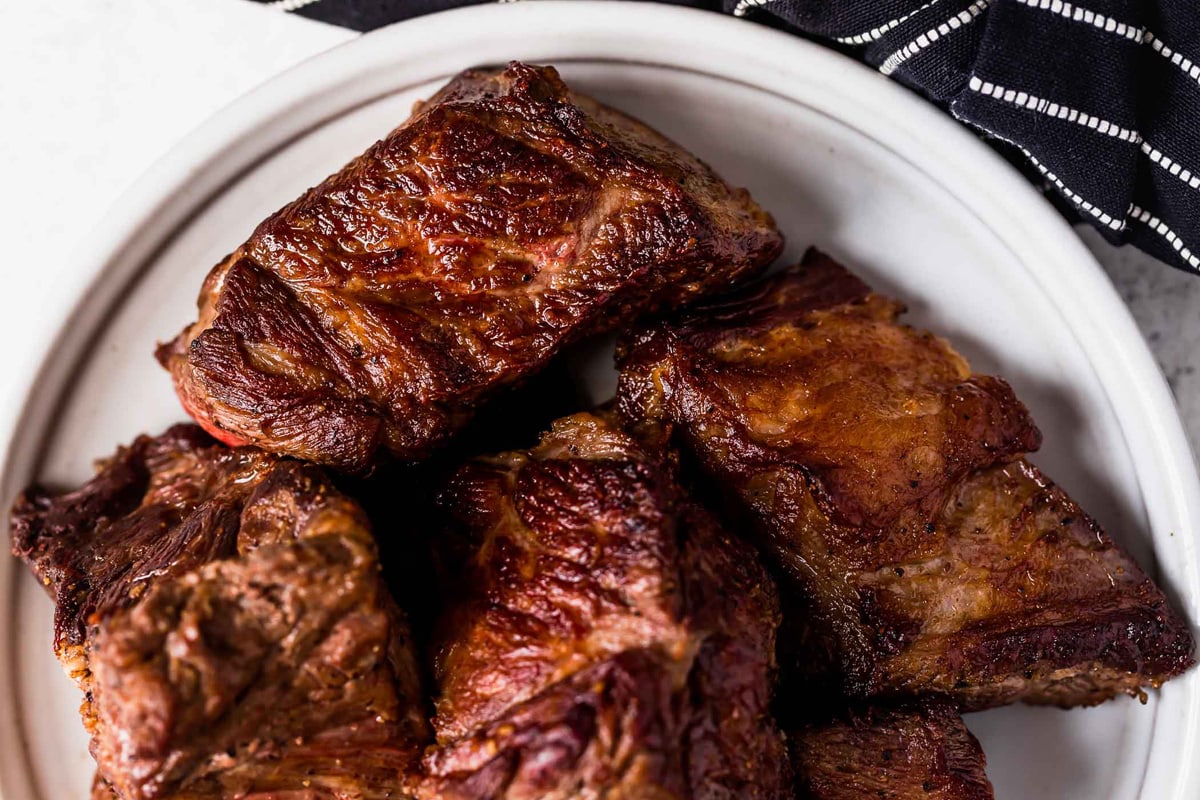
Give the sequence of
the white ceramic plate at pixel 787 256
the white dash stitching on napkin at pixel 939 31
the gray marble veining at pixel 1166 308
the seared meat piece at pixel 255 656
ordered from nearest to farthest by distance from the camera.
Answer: the seared meat piece at pixel 255 656, the white dash stitching on napkin at pixel 939 31, the white ceramic plate at pixel 787 256, the gray marble veining at pixel 1166 308

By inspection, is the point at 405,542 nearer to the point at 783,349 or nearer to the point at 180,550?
the point at 180,550

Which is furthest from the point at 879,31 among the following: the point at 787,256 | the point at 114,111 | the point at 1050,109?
the point at 114,111

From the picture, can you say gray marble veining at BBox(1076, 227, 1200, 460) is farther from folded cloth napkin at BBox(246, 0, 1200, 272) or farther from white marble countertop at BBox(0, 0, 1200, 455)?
folded cloth napkin at BBox(246, 0, 1200, 272)

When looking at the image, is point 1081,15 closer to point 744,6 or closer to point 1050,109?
point 1050,109

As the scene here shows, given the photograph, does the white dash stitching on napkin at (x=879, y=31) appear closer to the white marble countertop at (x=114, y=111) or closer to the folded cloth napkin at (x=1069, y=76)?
the folded cloth napkin at (x=1069, y=76)

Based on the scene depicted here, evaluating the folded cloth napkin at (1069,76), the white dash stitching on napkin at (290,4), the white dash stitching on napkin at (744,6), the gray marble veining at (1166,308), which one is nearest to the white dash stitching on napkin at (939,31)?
the folded cloth napkin at (1069,76)

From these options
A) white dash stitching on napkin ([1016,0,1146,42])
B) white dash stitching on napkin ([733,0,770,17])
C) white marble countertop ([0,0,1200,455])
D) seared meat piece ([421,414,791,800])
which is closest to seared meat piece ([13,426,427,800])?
seared meat piece ([421,414,791,800])
